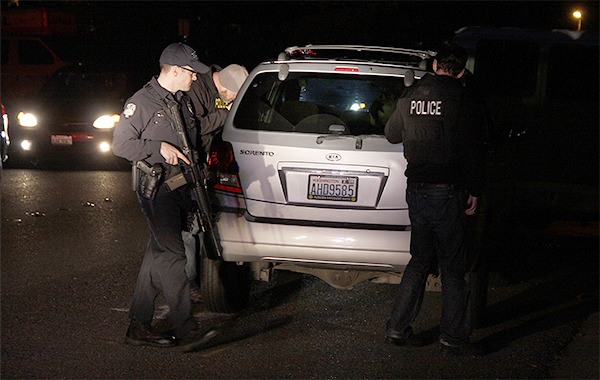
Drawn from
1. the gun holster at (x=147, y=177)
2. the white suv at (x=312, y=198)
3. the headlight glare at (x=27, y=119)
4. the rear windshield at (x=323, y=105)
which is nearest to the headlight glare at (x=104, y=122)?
the headlight glare at (x=27, y=119)

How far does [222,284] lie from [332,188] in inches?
41.5

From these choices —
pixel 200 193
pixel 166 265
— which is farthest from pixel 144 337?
pixel 200 193

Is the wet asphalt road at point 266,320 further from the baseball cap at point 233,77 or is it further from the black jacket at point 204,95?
the baseball cap at point 233,77

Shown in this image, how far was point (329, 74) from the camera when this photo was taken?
6723 mm

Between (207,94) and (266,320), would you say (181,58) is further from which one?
(266,320)

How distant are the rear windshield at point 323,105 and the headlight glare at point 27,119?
9139 millimetres

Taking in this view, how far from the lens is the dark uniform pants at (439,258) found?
242 inches

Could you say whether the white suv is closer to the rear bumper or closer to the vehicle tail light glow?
the rear bumper

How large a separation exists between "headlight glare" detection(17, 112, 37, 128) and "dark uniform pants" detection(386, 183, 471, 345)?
10375 millimetres

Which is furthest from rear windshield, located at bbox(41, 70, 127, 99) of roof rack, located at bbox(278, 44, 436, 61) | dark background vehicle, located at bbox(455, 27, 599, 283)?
roof rack, located at bbox(278, 44, 436, 61)

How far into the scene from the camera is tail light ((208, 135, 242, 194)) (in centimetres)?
651

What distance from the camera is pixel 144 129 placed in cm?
611

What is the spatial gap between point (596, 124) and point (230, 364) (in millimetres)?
6476

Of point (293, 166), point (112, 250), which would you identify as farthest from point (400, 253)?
point (112, 250)
